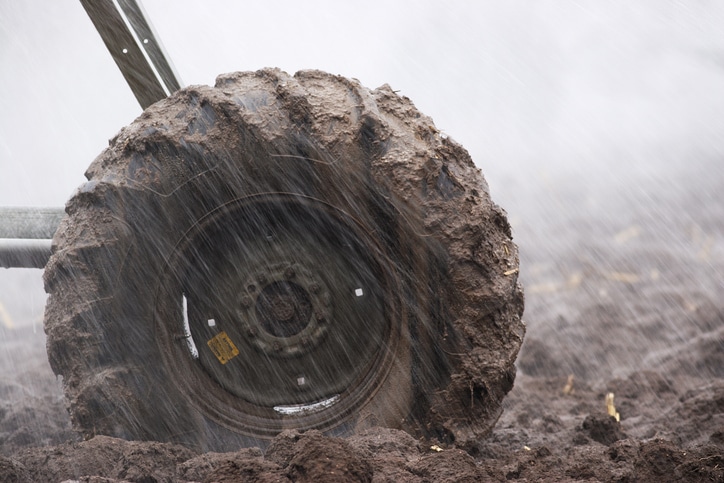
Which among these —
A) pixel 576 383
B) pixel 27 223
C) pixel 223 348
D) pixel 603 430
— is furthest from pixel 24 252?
pixel 576 383

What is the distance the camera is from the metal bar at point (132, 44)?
11.3ft

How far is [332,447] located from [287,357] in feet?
3.06

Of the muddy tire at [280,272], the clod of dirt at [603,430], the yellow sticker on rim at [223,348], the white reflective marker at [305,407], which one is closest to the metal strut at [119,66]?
the muddy tire at [280,272]

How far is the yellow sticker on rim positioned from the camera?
9.95 ft

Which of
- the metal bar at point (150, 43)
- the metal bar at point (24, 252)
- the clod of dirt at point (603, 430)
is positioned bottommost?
the clod of dirt at point (603, 430)

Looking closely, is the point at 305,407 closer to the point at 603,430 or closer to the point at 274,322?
the point at 274,322

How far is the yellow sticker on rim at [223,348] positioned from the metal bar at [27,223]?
37.0 inches

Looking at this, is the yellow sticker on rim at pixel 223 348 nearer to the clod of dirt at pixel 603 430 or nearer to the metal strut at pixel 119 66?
the metal strut at pixel 119 66

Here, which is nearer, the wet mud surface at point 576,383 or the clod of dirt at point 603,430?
the wet mud surface at point 576,383

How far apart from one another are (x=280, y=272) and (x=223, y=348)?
342 mm

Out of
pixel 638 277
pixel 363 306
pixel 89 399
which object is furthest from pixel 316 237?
pixel 638 277

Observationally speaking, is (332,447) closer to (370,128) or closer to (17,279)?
(370,128)

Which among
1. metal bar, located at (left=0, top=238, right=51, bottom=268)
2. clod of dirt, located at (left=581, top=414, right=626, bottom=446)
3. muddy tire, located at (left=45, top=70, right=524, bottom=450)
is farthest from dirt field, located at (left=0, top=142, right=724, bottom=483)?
metal bar, located at (left=0, top=238, right=51, bottom=268)

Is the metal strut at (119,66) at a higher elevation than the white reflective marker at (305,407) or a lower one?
higher
